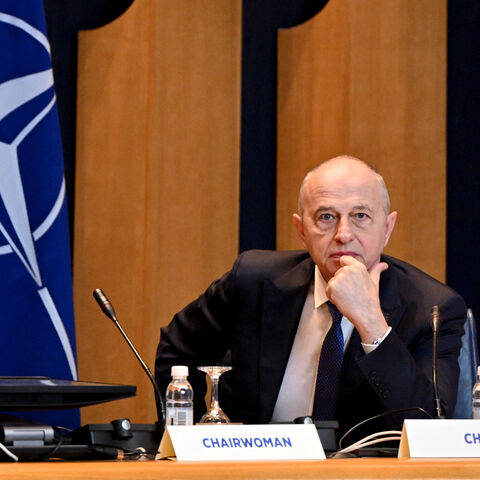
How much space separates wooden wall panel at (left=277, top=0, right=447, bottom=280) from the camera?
3.48m

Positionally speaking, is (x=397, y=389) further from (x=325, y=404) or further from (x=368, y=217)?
(x=368, y=217)

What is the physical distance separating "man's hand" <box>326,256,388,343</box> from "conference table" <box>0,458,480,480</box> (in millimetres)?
662

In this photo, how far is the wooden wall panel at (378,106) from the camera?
3.48 m

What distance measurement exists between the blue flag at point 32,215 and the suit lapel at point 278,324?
0.75m

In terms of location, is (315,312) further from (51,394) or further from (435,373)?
(51,394)

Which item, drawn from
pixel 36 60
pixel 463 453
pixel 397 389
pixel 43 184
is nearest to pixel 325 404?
pixel 397 389

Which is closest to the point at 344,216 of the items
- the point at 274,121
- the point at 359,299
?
the point at 359,299

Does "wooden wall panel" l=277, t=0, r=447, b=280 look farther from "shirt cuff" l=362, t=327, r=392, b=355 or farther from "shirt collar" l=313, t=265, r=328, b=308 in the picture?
"shirt cuff" l=362, t=327, r=392, b=355

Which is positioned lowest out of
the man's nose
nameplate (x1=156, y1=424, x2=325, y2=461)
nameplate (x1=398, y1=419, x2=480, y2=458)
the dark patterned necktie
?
the dark patterned necktie

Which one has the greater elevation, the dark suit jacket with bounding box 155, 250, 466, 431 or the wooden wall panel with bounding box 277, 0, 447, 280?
the wooden wall panel with bounding box 277, 0, 447, 280

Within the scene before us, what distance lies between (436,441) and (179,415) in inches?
22.5

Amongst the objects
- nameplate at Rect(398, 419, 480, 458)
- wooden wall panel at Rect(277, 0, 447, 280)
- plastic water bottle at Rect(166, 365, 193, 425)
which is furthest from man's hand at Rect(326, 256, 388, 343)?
wooden wall panel at Rect(277, 0, 447, 280)

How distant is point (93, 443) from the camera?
1.42 m

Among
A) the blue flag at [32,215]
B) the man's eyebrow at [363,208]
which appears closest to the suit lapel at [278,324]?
the man's eyebrow at [363,208]
